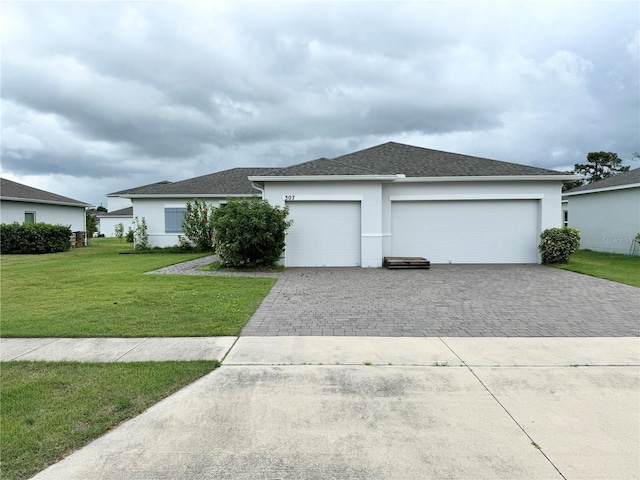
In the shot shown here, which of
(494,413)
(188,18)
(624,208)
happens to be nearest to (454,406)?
(494,413)

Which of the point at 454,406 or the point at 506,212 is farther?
the point at 506,212

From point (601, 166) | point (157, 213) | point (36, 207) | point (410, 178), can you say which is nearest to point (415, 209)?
point (410, 178)

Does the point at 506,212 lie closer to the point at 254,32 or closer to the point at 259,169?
the point at 254,32

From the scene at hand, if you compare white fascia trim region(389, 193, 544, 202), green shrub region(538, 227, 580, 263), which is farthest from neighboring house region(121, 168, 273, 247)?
green shrub region(538, 227, 580, 263)

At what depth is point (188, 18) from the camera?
11547 mm

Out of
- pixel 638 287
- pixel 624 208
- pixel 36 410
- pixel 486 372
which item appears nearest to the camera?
pixel 36 410

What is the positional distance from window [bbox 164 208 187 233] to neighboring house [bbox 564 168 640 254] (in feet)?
73.7

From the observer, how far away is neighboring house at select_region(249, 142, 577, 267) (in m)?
12.7

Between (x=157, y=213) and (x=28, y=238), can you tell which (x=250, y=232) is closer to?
(x=157, y=213)

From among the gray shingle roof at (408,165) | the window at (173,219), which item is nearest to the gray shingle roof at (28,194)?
the window at (173,219)

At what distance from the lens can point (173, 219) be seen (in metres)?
19.7

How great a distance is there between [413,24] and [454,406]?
12.0 metres

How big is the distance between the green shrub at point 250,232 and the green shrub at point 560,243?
9685 mm

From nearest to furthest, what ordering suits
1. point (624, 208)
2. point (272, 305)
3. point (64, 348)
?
point (64, 348), point (272, 305), point (624, 208)
